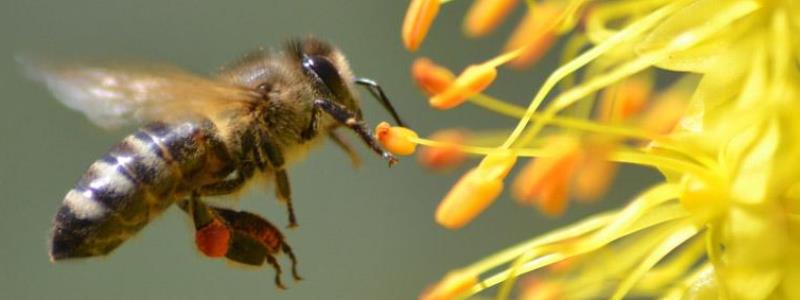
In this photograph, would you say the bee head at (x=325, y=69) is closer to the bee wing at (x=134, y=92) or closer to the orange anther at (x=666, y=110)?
the bee wing at (x=134, y=92)

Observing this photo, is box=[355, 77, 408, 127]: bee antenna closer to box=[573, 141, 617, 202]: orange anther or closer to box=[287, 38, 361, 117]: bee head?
box=[287, 38, 361, 117]: bee head

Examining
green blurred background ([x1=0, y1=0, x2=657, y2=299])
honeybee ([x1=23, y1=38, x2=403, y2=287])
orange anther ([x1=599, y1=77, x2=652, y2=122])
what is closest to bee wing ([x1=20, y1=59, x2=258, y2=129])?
honeybee ([x1=23, y1=38, x2=403, y2=287])

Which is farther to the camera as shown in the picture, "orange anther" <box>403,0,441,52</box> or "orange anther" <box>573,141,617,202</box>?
"orange anther" <box>573,141,617,202</box>

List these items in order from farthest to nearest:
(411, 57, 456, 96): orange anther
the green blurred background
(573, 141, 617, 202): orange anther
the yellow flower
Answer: the green blurred background, (573, 141, 617, 202): orange anther, (411, 57, 456, 96): orange anther, the yellow flower

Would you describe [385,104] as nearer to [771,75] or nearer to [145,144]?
[145,144]

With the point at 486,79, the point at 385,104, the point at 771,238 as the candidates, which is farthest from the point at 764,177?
the point at 385,104

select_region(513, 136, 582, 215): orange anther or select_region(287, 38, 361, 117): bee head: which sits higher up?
select_region(287, 38, 361, 117): bee head
